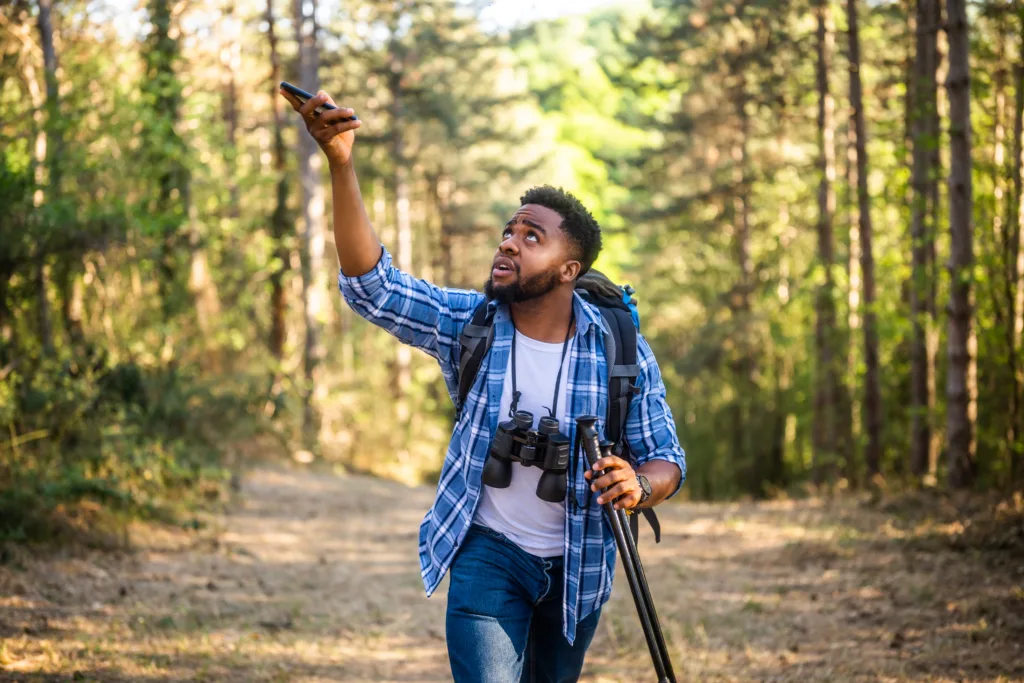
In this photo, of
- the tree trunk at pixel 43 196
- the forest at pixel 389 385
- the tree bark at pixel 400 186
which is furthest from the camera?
the tree bark at pixel 400 186

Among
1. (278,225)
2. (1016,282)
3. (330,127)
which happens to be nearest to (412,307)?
(330,127)

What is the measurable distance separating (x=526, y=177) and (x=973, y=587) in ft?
95.1

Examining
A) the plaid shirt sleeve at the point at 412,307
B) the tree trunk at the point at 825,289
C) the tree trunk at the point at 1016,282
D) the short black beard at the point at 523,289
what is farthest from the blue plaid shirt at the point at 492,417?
the tree trunk at the point at 825,289

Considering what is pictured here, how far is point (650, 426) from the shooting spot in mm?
3531

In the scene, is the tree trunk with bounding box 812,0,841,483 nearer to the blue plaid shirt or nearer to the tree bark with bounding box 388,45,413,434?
the tree bark with bounding box 388,45,413,434

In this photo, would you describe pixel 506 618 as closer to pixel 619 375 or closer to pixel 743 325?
pixel 619 375

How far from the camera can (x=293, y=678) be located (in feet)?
19.5

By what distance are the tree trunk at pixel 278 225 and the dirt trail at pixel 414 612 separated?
9188mm

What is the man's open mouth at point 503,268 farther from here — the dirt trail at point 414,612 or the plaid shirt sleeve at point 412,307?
the dirt trail at point 414,612

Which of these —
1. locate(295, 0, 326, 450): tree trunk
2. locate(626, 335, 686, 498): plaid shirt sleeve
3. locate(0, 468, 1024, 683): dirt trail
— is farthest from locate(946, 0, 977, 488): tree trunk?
locate(295, 0, 326, 450): tree trunk

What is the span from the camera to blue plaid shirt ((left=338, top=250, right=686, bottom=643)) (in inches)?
133

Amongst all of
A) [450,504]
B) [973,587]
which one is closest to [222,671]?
[450,504]

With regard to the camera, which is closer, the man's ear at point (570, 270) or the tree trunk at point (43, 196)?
the man's ear at point (570, 270)

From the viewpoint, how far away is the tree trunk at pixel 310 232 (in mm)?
17625
